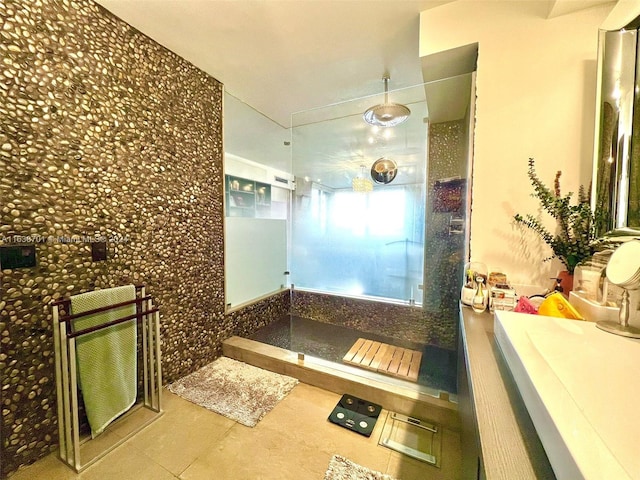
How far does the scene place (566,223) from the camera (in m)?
1.22

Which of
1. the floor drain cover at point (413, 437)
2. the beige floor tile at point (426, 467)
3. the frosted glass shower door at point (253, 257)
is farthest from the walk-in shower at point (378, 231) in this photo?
the beige floor tile at point (426, 467)

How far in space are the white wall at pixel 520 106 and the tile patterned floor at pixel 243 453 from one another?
121 centimetres

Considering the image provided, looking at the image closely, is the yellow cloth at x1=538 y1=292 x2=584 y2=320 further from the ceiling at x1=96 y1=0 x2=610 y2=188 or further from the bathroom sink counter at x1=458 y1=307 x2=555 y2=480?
the ceiling at x1=96 y1=0 x2=610 y2=188

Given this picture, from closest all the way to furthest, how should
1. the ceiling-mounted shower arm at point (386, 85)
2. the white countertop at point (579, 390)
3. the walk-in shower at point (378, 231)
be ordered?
the white countertop at point (579, 390)
the ceiling-mounted shower arm at point (386, 85)
the walk-in shower at point (378, 231)

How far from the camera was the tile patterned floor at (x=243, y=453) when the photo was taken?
1219 mm

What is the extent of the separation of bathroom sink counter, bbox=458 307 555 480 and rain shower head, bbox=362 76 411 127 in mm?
2114

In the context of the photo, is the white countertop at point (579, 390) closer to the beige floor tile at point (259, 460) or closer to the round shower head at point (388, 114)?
the beige floor tile at point (259, 460)

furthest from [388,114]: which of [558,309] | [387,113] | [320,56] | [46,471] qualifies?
[46,471]

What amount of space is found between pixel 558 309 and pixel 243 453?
1.69 m

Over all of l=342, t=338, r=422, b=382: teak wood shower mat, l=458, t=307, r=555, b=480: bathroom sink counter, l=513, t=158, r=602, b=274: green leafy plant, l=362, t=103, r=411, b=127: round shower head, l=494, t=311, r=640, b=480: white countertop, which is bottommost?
l=342, t=338, r=422, b=382: teak wood shower mat

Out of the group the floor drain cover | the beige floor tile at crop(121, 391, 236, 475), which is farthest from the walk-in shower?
the beige floor tile at crop(121, 391, 236, 475)

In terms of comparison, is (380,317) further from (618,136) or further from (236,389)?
(618,136)

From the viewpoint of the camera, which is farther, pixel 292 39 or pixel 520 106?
pixel 292 39

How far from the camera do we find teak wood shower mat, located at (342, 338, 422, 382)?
192 centimetres
